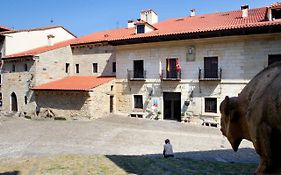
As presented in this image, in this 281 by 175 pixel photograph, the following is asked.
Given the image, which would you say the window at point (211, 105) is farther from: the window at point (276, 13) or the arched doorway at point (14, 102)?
the arched doorway at point (14, 102)

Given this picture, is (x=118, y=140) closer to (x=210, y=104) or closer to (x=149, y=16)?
(x=210, y=104)

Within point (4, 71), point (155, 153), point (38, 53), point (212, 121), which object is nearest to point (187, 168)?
point (155, 153)

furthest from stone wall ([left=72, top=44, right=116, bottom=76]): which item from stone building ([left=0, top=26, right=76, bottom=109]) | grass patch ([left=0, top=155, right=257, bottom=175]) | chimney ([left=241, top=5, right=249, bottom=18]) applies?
grass patch ([left=0, top=155, right=257, bottom=175])

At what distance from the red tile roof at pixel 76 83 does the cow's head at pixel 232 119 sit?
64.9 ft

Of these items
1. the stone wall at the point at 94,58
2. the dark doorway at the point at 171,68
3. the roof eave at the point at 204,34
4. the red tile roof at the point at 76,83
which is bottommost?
the red tile roof at the point at 76,83

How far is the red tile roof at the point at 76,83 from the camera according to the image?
23938 mm

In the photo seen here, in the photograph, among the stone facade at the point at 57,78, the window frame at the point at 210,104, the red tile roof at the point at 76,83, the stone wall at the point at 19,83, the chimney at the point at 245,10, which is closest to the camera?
the window frame at the point at 210,104

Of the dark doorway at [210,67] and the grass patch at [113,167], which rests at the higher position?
the dark doorway at [210,67]

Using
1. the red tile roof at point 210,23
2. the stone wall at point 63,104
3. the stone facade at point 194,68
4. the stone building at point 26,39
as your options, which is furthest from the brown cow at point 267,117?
the stone building at point 26,39

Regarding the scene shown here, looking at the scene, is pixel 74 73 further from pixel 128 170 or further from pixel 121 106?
pixel 128 170

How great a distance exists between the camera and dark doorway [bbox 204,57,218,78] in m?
21.0

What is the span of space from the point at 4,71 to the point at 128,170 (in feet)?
87.9

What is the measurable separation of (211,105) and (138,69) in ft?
22.2

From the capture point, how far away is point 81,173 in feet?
27.3
